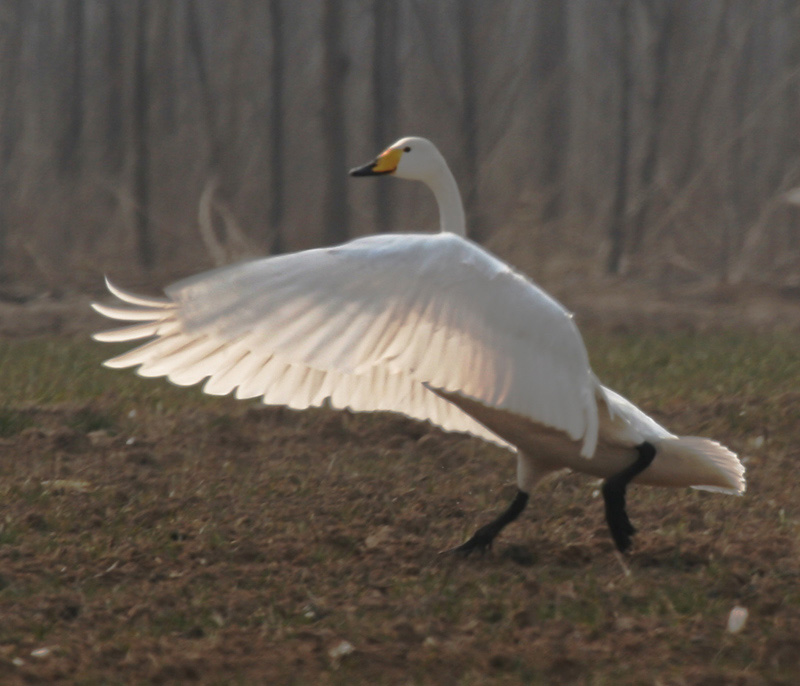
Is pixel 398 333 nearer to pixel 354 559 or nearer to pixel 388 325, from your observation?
pixel 388 325

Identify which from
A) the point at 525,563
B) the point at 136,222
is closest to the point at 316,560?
the point at 525,563

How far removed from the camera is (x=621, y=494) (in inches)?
156

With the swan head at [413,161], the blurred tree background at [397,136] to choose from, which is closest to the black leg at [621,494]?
the swan head at [413,161]

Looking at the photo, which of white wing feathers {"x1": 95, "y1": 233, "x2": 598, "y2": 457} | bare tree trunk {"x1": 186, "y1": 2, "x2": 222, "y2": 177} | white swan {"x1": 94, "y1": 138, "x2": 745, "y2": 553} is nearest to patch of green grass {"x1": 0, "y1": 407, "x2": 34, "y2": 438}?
white swan {"x1": 94, "y1": 138, "x2": 745, "y2": 553}

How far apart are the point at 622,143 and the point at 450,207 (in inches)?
424

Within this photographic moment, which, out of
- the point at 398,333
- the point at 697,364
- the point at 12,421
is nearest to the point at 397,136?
the point at 697,364

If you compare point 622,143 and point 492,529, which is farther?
point 622,143

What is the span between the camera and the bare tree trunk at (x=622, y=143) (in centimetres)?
1462

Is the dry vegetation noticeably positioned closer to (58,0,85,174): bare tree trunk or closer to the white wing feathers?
the white wing feathers

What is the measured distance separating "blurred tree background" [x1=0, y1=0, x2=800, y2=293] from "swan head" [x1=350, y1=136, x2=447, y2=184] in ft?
27.6

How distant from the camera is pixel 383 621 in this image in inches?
135

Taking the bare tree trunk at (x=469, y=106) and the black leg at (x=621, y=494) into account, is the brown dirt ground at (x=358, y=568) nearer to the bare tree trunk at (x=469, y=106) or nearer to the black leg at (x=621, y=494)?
the black leg at (x=621, y=494)

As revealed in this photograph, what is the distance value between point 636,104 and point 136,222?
7930mm

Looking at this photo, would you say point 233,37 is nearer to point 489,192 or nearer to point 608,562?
point 489,192
